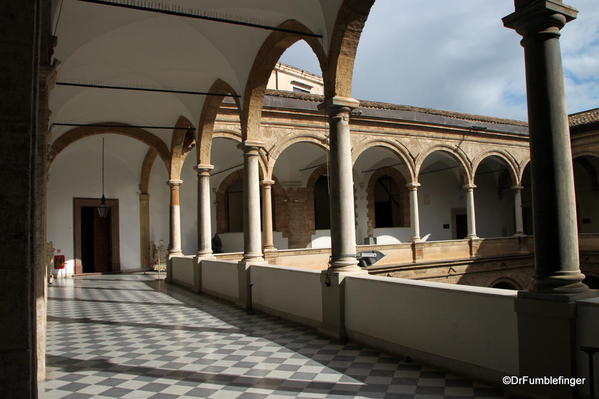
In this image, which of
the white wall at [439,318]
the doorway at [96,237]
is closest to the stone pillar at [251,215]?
the white wall at [439,318]

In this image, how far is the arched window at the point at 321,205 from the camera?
20516 mm

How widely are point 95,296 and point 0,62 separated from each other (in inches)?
438

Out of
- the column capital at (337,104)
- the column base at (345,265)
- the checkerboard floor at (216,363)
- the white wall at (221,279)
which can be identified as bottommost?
the checkerboard floor at (216,363)

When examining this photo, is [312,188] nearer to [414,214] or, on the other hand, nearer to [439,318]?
[414,214]

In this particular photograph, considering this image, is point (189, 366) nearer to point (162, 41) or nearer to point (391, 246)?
point (162, 41)

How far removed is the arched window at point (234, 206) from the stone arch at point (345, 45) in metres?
14.4

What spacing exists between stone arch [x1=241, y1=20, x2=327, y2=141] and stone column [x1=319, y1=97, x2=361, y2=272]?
82cm

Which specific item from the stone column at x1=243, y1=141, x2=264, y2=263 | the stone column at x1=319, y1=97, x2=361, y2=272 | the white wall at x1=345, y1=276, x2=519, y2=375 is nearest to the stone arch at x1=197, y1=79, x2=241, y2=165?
the stone column at x1=243, y1=141, x2=264, y2=263

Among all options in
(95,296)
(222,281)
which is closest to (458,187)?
(222,281)

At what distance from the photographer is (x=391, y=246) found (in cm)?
1578

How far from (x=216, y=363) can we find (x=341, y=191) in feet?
8.94

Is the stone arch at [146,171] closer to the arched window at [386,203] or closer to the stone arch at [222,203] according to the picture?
the stone arch at [222,203]

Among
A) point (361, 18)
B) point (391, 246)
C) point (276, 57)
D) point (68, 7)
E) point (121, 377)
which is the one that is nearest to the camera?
point (121, 377)

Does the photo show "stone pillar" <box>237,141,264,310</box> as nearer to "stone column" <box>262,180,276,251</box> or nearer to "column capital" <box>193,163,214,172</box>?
"column capital" <box>193,163,214,172</box>
